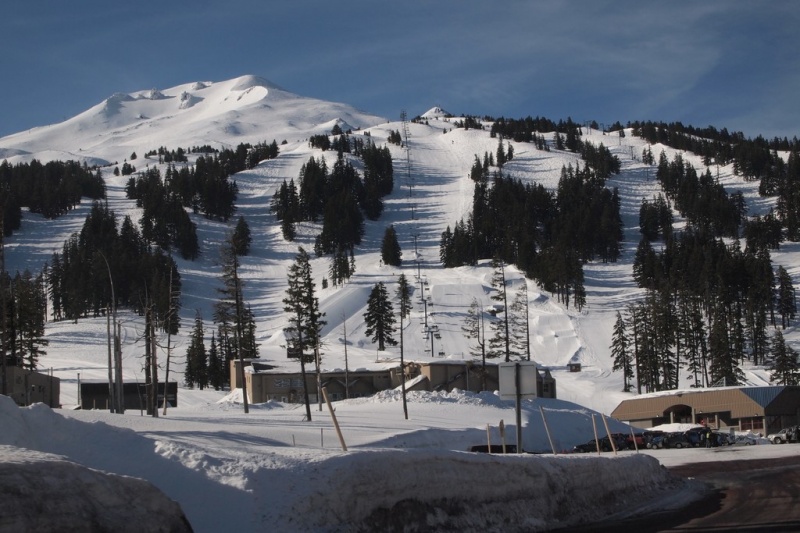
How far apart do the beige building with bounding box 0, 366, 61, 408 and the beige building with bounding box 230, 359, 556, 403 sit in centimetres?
2594

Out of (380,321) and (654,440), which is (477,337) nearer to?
(654,440)

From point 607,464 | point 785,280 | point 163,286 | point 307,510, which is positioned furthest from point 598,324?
point 307,510

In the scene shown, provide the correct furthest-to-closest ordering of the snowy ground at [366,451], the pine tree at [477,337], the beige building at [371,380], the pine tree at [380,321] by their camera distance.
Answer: the pine tree at [380,321] → the beige building at [371,380] → the pine tree at [477,337] → the snowy ground at [366,451]

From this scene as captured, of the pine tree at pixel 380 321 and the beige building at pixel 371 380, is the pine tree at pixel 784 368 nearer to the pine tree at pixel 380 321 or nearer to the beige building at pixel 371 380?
the beige building at pixel 371 380

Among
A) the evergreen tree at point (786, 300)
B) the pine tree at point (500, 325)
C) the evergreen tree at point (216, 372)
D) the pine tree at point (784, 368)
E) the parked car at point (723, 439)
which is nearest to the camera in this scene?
the parked car at point (723, 439)

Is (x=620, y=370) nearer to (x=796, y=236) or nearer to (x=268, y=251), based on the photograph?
(x=796, y=236)

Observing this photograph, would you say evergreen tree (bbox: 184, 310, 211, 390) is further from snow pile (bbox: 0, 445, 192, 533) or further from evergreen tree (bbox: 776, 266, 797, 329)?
snow pile (bbox: 0, 445, 192, 533)

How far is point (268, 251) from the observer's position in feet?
617

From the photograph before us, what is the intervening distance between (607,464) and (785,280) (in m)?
125

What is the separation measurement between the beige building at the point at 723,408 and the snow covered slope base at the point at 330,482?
5984 cm

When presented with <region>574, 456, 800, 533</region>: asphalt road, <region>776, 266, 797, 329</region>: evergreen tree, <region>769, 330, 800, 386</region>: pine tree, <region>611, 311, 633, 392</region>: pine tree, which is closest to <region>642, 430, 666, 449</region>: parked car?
<region>574, 456, 800, 533</region>: asphalt road

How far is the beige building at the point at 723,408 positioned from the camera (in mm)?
72500

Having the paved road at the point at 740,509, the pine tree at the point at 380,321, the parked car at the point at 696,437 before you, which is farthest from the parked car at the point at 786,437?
the pine tree at the point at 380,321

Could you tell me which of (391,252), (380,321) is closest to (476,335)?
(380,321)
